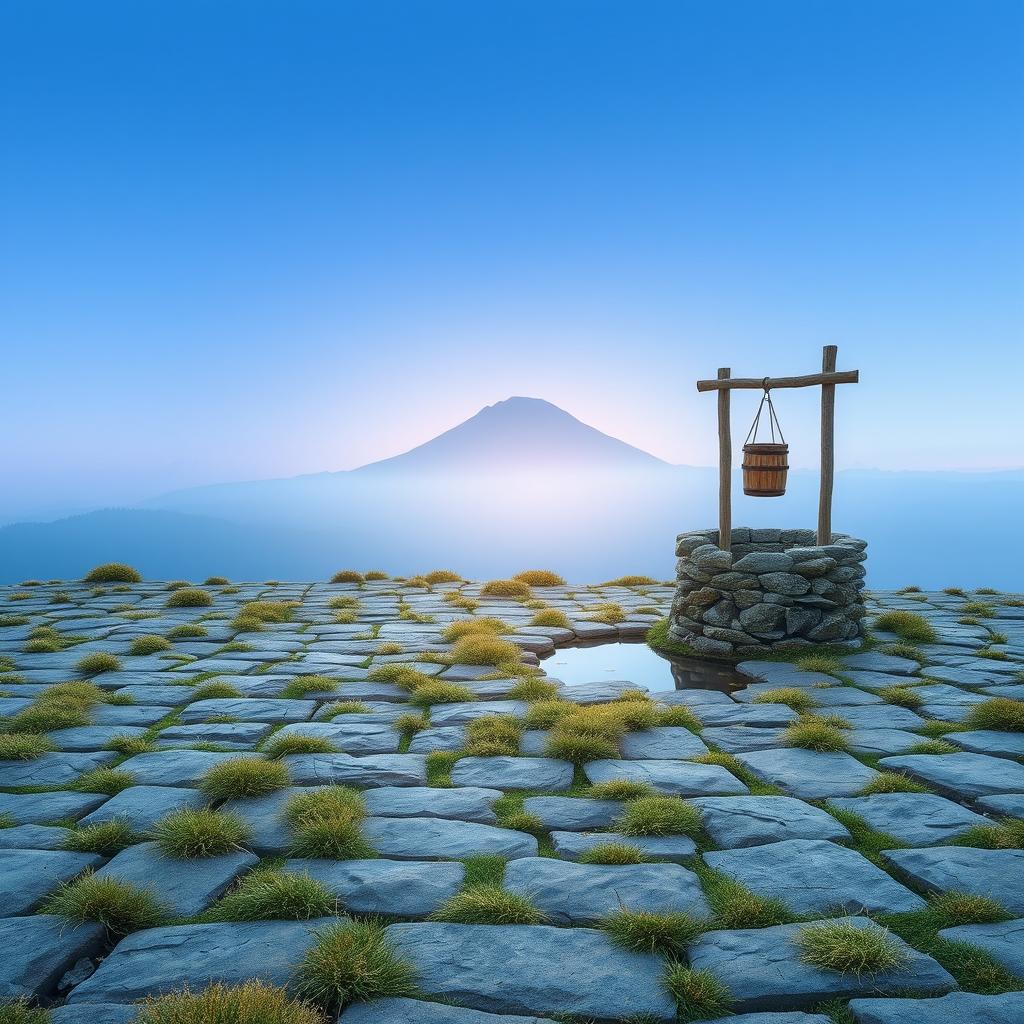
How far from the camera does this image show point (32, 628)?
8227mm

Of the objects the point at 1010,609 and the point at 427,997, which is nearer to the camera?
the point at 427,997

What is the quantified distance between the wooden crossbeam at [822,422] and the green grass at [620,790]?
436cm

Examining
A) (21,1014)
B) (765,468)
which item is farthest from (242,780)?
(765,468)

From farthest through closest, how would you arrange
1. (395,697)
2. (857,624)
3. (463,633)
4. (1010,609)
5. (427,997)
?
(1010,609) → (463,633) → (857,624) → (395,697) → (427,997)

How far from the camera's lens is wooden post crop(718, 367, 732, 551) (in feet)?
25.1

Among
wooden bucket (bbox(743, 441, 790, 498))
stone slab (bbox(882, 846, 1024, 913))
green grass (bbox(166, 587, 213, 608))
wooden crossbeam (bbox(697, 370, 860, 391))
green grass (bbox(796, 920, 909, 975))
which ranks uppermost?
wooden crossbeam (bbox(697, 370, 860, 391))

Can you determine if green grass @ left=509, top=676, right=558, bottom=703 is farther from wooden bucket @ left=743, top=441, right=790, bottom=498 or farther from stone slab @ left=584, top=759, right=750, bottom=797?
wooden bucket @ left=743, top=441, right=790, bottom=498

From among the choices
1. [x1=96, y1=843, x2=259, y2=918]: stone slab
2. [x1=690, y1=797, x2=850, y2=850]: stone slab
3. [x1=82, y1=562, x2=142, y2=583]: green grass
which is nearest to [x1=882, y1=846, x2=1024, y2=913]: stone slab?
[x1=690, y1=797, x2=850, y2=850]: stone slab

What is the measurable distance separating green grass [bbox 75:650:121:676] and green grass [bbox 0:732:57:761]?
188 centimetres

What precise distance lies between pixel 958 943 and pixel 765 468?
5.31 meters

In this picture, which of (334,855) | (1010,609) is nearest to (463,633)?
(334,855)

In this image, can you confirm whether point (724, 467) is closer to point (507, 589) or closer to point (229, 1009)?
point (507, 589)

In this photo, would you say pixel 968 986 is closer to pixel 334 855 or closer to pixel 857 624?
pixel 334 855

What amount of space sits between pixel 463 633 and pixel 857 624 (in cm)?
383
